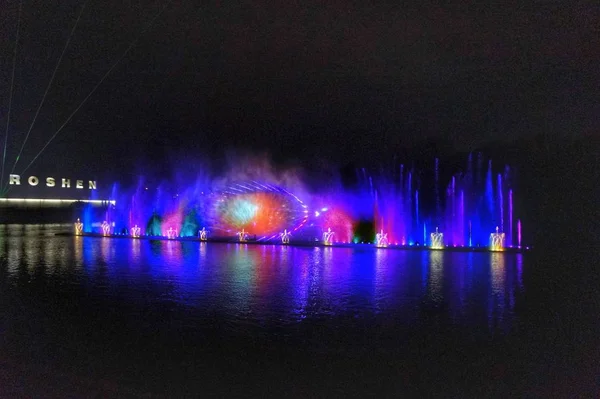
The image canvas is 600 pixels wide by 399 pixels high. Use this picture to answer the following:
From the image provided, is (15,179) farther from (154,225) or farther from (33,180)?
(154,225)

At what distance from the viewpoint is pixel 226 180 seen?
29.1 meters

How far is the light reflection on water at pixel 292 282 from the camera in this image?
7320 mm

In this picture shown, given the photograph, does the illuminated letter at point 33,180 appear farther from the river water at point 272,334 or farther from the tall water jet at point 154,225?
the river water at point 272,334

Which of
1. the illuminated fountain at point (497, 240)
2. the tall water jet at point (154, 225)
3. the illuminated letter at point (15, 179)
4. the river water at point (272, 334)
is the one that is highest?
the illuminated letter at point (15, 179)

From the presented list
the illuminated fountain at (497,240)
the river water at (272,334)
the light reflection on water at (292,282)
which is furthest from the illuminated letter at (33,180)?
the illuminated fountain at (497,240)

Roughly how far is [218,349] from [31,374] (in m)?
1.85

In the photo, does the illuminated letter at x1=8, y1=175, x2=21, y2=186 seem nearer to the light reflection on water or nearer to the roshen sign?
the roshen sign

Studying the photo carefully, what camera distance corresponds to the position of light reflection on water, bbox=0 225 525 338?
7320mm

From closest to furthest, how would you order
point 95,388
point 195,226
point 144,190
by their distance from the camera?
1. point 95,388
2. point 195,226
3. point 144,190

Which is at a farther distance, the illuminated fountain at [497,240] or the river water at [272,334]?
the illuminated fountain at [497,240]

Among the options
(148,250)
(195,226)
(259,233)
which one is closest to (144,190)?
(195,226)

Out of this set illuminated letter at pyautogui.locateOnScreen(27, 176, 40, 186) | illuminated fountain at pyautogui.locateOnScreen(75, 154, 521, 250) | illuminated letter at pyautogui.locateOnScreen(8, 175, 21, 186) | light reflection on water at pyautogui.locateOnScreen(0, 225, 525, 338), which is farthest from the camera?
illuminated letter at pyautogui.locateOnScreen(27, 176, 40, 186)

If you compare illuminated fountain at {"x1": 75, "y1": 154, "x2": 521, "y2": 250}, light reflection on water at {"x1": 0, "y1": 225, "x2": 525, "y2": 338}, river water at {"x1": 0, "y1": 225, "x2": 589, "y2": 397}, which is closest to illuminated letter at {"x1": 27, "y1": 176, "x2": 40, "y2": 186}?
illuminated fountain at {"x1": 75, "y1": 154, "x2": 521, "y2": 250}

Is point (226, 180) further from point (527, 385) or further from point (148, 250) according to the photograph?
point (527, 385)
